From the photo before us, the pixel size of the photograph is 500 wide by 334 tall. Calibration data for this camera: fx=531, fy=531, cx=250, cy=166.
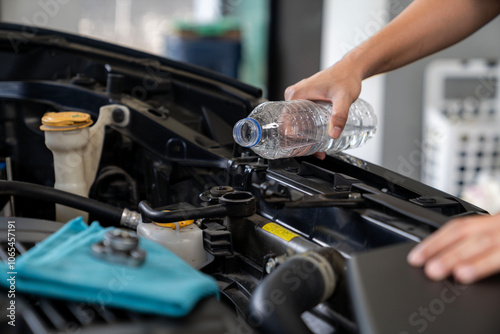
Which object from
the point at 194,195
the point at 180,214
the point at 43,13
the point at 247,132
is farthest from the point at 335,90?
the point at 43,13

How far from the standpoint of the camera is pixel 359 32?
3.23m

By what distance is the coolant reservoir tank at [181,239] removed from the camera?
0.79 m

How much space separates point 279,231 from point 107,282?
0.31m

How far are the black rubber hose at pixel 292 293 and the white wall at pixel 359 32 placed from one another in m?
2.59

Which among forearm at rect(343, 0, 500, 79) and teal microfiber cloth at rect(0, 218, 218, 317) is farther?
forearm at rect(343, 0, 500, 79)

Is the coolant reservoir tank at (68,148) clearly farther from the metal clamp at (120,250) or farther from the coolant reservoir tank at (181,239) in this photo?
the metal clamp at (120,250)

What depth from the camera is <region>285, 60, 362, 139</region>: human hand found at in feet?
3.32

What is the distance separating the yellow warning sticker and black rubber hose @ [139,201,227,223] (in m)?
0.07

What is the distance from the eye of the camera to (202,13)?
4.73m

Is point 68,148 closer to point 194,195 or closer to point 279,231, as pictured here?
point 194,195

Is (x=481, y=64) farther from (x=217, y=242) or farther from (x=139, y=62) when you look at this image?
(x=217, y=242)

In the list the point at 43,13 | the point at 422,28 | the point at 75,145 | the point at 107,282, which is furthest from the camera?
the point at 43,13

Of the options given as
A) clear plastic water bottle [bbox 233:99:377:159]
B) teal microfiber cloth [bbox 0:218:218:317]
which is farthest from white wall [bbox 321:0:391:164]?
teal microfiber cloth [bbox 0:218:218:317]

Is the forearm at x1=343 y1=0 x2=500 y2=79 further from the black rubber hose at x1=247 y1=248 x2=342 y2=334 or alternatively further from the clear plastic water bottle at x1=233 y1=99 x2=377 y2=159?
the black rubber hose at x1=247 y1=248 x2=342 y2=334
